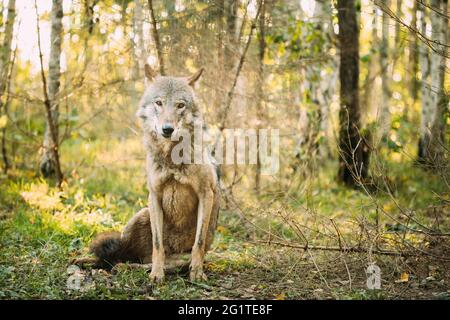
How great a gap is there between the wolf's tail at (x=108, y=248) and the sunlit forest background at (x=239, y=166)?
0.26 metres

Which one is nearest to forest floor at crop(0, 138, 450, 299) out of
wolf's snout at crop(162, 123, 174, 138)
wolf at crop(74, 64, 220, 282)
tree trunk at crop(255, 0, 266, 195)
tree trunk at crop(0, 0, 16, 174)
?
wolf at crop(74, 64, 220, 282)

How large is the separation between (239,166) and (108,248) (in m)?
3.95

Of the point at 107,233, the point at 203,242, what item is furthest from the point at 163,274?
the point at 107,233

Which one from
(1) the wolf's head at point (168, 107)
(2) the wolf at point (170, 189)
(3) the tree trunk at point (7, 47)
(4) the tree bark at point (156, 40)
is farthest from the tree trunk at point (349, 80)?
(3) the tree trunk at point (7, 47)

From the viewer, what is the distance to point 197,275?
5.40 meters

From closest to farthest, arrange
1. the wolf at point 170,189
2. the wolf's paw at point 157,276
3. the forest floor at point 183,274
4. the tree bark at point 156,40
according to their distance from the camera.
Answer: the forest floor at point 183,274 < the wolf's paw at point 157,276 < the wolf at point 170,189 < the tree bark at point 156,40

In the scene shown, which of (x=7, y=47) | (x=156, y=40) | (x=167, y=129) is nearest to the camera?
(x=167, y=129)

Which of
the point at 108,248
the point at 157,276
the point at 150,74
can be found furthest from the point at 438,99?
the point at 108,248

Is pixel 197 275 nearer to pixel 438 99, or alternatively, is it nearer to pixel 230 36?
pixel 230 36

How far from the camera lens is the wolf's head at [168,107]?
17.5ft

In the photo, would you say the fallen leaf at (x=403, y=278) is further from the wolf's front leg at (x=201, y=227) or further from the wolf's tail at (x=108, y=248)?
the wolf's tail at (x=108, y=248)

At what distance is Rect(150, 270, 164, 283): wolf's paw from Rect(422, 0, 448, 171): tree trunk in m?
3.15

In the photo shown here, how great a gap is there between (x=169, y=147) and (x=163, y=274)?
140 cm

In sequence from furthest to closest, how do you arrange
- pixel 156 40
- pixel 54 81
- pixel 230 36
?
pixel 54 81 → pixel 230 36 → pixel 156 40
